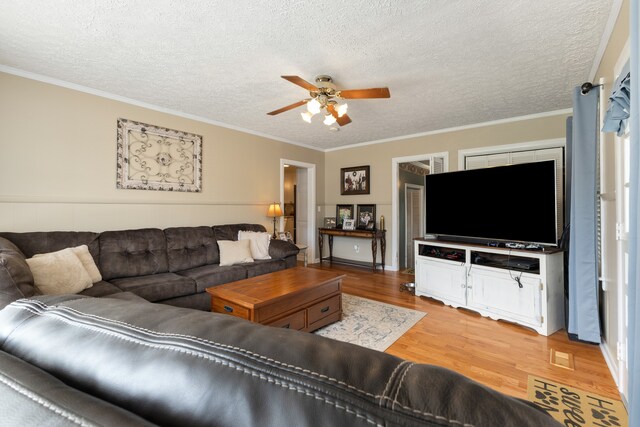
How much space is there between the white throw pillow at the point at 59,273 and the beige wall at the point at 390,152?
4367 millimetres

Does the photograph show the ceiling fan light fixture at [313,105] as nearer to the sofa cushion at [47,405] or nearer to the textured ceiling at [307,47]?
the textured ceiling at [307,47]

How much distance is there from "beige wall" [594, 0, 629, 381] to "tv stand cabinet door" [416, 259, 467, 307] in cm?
122

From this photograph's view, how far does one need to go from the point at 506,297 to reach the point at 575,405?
1.31 metres

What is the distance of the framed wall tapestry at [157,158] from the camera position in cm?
332

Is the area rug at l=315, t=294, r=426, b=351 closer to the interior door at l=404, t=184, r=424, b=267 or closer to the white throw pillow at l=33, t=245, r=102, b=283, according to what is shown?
the white throw pillow at l=33, t=245, r=102, b=283

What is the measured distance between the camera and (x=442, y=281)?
350cm

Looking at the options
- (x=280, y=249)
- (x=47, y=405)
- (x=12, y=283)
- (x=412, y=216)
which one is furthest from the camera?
(x=412, y=216)

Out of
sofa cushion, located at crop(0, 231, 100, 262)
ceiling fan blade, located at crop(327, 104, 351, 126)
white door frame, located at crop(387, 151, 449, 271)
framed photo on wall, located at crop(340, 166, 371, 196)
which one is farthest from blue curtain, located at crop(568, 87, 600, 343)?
sofa cushion, located at crop(0, 231, 100, 262)

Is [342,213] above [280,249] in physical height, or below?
above

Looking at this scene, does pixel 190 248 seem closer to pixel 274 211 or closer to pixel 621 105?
pixel 274 211

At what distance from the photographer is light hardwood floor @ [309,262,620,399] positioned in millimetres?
1973

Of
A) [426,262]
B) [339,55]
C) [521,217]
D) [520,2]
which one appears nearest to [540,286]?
[521,217]

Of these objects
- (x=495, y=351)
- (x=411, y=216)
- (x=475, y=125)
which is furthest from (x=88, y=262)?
(x=411, y=216)

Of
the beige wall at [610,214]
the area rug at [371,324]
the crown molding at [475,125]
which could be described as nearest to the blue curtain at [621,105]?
the beige wall at [610,214]
